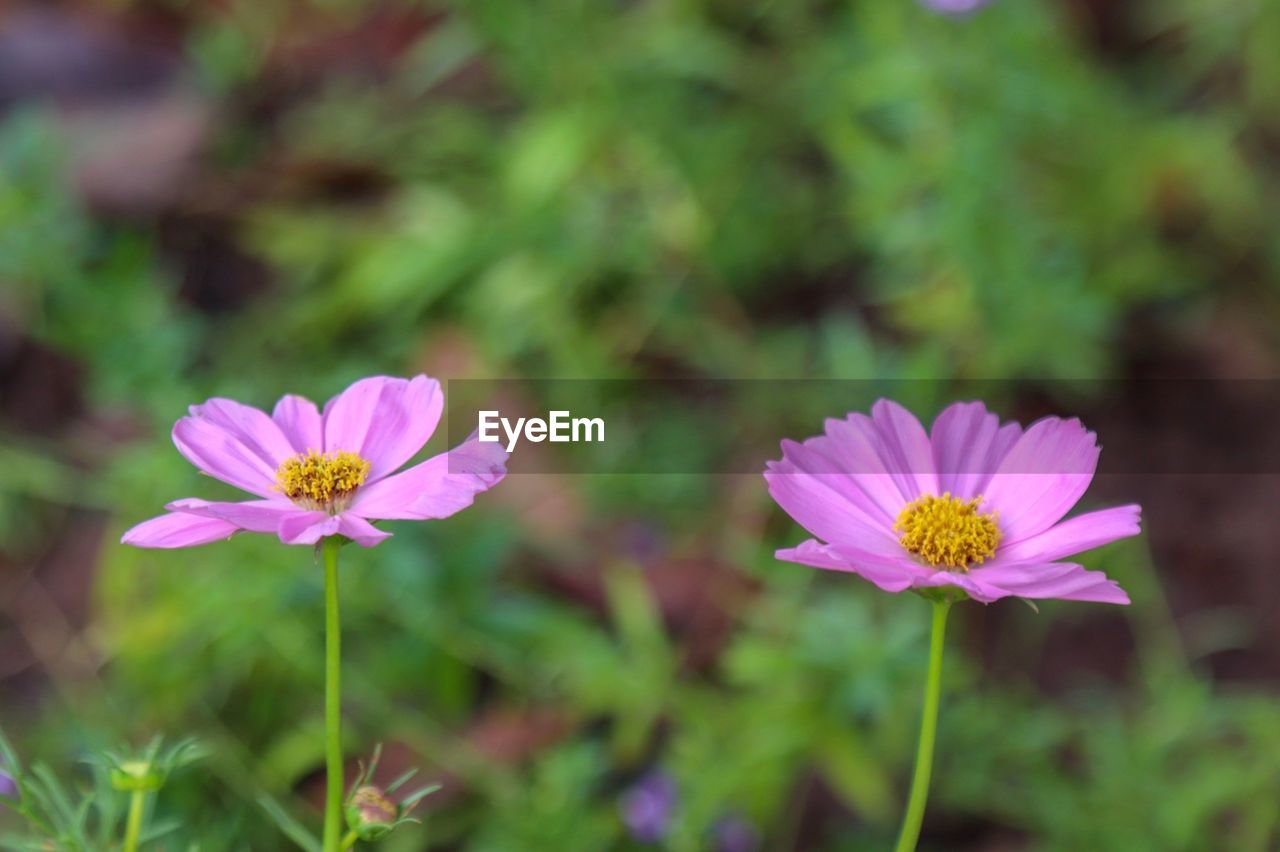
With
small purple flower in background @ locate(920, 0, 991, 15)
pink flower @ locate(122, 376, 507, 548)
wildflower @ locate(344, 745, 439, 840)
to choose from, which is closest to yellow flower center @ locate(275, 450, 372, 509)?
pink flower @ locate(122, 376, 507, 548)

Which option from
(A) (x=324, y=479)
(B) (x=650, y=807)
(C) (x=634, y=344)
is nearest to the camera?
(A) (x=324, y=479)

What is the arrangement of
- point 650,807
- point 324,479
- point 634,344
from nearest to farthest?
point 324,479 < point 650,807 < point 634,344


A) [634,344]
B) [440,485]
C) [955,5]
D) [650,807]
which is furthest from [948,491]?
[634,344]

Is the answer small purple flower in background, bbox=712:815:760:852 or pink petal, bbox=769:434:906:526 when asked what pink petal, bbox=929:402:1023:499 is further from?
small purple flower in background, bbox=712:815:760:852

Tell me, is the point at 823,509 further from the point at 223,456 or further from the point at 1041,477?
the point at 223,456

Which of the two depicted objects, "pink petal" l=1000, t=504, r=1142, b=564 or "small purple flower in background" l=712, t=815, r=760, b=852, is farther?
"small purple flower in background" l=712, t=815, r=760, b=852

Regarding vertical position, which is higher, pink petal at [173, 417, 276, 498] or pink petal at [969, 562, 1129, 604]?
pink petal at [173, 417, 276, 498]

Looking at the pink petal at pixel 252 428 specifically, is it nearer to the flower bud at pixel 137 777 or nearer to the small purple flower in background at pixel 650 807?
the flower bud at pixel 137 777

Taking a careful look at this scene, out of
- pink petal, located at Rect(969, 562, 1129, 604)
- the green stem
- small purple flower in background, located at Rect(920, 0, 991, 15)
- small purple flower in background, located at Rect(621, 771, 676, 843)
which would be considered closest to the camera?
pink petal, located at Rect(969, 562, 1129, 604)
